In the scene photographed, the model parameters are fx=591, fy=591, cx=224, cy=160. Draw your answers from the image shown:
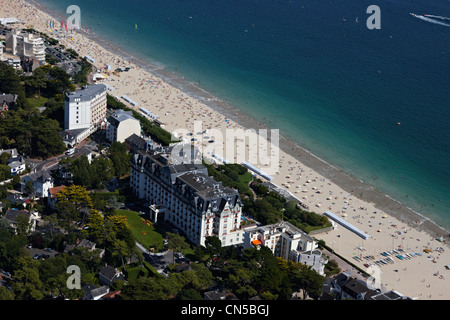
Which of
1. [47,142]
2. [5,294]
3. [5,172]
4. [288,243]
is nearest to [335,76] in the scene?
[47,142]

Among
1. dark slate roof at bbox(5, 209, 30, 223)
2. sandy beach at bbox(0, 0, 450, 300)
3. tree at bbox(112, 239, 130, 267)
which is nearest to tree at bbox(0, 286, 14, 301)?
tree at bbox(112, 239, 130, 267)

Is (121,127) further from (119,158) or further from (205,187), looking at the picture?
(205,187)

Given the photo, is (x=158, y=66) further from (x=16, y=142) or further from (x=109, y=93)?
(x=16, y=142)

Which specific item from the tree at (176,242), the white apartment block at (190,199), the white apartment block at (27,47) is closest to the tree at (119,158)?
the white apartment block at (190,199)
